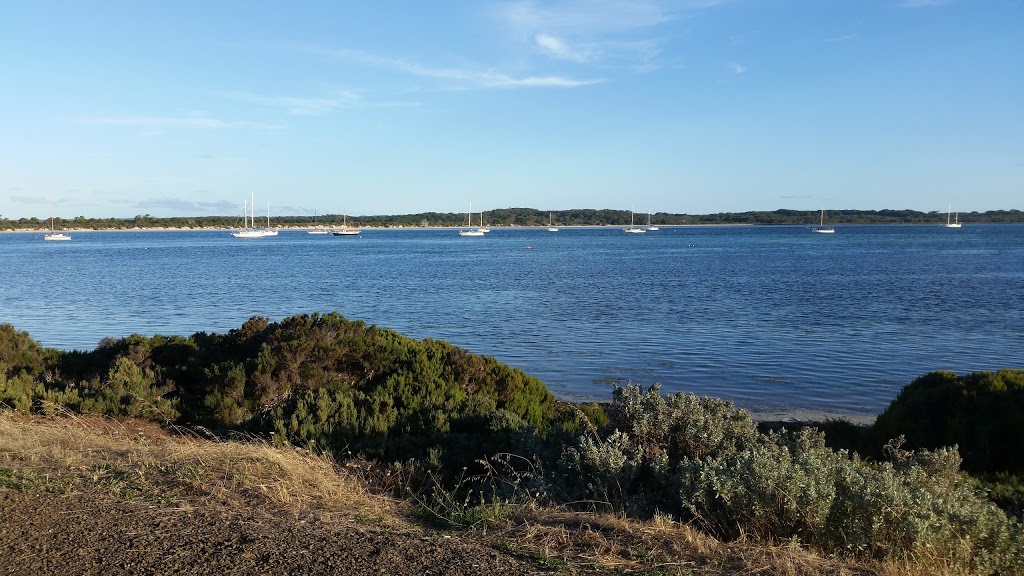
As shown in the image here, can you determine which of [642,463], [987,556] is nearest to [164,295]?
[642,463]

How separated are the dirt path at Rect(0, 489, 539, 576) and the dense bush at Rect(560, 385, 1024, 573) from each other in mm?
1710

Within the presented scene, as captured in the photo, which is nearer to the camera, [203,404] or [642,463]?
[642,463]

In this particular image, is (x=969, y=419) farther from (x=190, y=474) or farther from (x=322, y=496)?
(x=190, y=474)

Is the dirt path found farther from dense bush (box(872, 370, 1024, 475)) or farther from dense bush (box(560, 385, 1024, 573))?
dense bush (box(872, 370, 1024, 475))

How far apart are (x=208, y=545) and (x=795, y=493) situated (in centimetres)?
368

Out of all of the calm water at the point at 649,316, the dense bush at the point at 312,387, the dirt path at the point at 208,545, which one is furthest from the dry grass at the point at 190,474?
the calm water at the point at 649,316

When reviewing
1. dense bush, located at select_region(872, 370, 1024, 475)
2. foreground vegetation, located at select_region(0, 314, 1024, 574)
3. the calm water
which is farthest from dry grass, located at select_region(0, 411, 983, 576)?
the calm water

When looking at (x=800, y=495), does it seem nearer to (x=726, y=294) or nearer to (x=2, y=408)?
(x=2, y=408)

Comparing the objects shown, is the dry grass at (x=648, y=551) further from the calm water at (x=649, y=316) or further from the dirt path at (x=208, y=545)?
the calm water at (x=649, y=316)

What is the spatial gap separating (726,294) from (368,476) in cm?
3319

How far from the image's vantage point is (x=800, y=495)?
507 centimetres

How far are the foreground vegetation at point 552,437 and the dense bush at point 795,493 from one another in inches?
0.6

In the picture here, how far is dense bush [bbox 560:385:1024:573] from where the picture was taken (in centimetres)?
475

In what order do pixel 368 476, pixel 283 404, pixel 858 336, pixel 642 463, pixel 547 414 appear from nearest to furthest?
pixel 642 463 → pixel 368 476 → pixel 283 404 → pixel 547 414 → pixel 858 336
